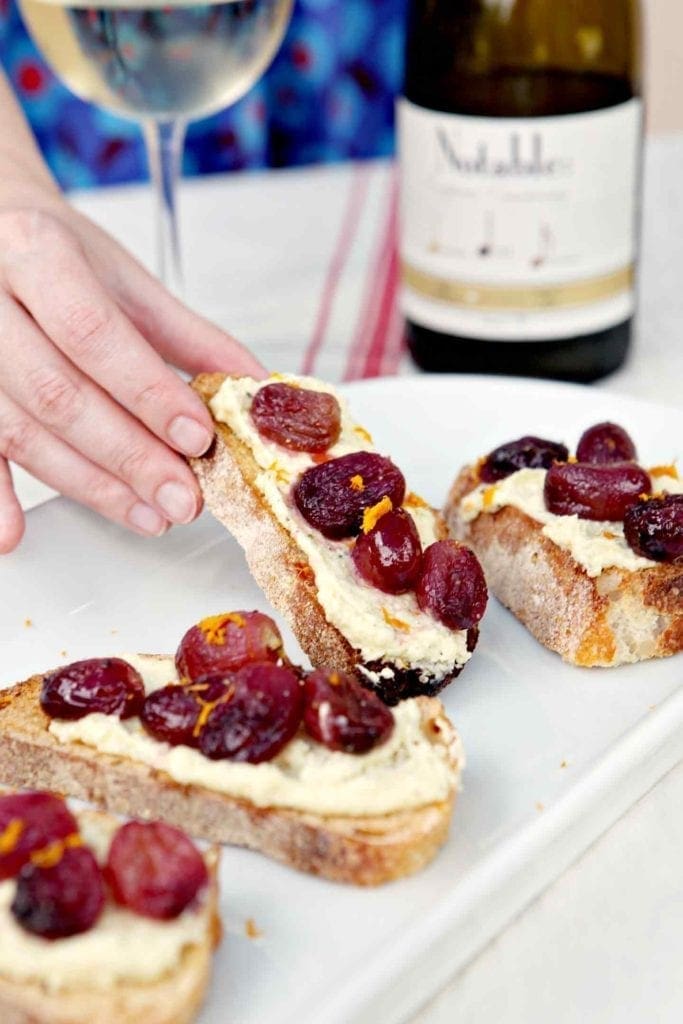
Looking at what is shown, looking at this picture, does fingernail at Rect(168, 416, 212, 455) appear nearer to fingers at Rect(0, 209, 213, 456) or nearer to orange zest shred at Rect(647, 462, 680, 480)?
fingers at Rect(0, 209, 213, 456)

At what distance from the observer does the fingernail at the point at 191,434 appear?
5.92ft

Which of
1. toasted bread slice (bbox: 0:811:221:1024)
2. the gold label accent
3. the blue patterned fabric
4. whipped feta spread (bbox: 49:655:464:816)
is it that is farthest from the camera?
the blue patterned fabric

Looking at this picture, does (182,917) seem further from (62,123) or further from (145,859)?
(62,123)

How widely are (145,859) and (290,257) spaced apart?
7.74ft

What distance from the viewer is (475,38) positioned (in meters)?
2.58

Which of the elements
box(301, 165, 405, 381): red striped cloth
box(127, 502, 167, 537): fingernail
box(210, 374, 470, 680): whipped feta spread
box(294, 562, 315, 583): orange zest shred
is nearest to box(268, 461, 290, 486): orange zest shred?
box(210, 374, 470, 680): whipped feta spread

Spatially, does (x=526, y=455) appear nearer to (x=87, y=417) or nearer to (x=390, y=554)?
(x=390, y=554)

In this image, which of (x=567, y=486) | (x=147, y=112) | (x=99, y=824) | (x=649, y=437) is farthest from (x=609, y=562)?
(x=147, y=112)

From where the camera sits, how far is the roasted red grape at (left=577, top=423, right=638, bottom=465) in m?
1.86

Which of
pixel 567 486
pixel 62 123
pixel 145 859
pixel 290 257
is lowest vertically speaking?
pixel 290 257

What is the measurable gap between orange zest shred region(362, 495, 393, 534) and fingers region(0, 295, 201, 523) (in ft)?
1.05

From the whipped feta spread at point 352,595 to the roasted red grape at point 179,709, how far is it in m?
0.24

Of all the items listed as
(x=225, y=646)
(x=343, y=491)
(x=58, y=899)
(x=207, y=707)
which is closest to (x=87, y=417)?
(x=343, y=491)

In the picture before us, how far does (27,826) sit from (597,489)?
878mm
